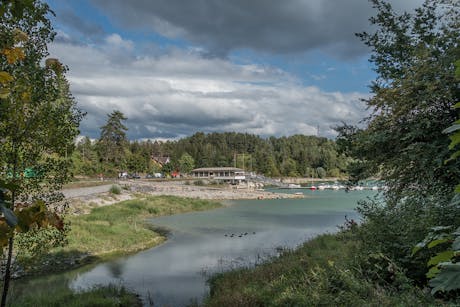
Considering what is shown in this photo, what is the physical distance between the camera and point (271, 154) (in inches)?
5748

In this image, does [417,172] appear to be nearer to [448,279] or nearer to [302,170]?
[448,279]

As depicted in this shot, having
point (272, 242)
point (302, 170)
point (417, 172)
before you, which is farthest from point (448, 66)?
point (302, 170)

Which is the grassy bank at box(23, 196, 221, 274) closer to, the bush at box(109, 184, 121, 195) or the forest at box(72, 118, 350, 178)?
the bush at box(109, 184, 121, 195)

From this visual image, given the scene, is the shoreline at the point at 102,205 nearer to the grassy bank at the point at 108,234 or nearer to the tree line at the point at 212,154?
the grassy bank at the point at 108,234

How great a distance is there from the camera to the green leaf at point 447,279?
1369mm

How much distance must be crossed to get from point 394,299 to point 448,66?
6217 millimetres

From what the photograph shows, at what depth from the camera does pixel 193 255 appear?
21016 mm

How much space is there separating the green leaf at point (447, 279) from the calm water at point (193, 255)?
12.5 m

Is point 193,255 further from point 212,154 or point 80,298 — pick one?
point 212,154

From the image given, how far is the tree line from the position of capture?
81500 millimetres

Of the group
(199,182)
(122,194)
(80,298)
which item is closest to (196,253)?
(80,298)

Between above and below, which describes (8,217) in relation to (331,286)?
above

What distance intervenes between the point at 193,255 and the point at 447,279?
808 inches

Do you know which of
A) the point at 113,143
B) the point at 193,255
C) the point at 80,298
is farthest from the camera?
the point at 113,143
